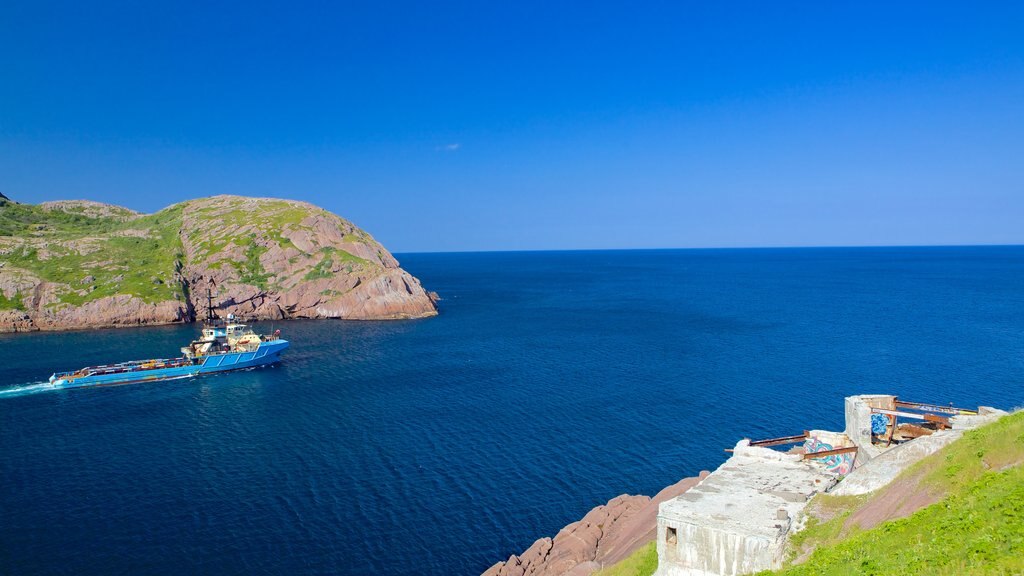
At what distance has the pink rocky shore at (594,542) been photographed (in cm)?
3381

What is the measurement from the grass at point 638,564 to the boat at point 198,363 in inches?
3171

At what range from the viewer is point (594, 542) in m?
38.1

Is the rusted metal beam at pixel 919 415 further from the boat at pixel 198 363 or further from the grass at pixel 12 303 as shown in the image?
the grass at pixel 12 303

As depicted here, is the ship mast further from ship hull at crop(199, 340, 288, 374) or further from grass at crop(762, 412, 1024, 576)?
grass at crop(762, 412, 1024, 576)

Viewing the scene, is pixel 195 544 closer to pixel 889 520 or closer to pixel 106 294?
pixel 889 520

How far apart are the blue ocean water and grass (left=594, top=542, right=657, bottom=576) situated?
41.2ft

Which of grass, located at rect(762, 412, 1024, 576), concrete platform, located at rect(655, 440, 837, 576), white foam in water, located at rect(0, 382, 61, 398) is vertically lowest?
white foam in water, located at rect(0, 382, 61, 398)

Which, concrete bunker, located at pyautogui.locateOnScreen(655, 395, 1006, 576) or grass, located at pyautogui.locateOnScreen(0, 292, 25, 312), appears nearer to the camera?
concrete bunker, located at pyautogui.locateOnScreen(655, 395, 1006, 576)

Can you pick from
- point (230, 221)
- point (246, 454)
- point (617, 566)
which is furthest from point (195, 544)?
point (230, 221)

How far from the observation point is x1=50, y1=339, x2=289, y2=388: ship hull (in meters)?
82.0

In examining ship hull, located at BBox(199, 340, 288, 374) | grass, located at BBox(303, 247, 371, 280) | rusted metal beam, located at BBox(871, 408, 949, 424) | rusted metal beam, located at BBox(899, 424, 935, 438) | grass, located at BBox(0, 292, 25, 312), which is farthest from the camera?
grass, located at BBox(303, 247, 371, 280)

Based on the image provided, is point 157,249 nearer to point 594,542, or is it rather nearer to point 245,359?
point 245,359

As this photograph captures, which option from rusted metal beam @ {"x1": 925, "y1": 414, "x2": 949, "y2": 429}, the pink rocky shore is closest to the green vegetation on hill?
the pink rocky shore

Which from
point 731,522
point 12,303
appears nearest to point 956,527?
point 731,522
